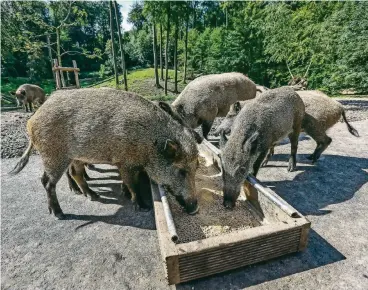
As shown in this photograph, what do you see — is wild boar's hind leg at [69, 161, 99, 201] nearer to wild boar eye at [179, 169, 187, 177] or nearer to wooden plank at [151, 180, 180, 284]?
wild boar eye at [179, 169, 187, 177]

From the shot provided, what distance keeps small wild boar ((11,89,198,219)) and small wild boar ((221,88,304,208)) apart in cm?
62

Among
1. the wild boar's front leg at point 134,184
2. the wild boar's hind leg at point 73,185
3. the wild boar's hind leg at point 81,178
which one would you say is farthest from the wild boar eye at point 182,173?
the wild boar's hind leg at point 73,185

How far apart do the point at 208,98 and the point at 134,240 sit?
471cm

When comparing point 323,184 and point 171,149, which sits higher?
point 171,149

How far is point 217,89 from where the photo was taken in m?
7.53

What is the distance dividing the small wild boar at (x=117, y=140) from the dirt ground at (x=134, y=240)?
0.94 meters

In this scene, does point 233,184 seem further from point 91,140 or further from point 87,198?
point 87,198

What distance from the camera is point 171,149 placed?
12.7ft

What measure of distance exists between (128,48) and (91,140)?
5152 cm

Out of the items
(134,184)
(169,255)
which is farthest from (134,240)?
(169,255)

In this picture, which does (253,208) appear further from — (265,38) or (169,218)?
(265,38)

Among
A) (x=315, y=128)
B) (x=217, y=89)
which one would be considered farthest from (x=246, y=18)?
(x=315, y=128)

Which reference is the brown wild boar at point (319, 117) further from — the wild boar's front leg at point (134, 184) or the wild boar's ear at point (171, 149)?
the wild boar's front leg at point (134, 184)

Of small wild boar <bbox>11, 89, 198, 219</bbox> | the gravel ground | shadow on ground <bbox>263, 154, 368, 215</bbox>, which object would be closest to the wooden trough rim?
small wild boar <bbox>11, 89, 198, 219</bbox>
